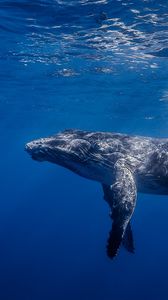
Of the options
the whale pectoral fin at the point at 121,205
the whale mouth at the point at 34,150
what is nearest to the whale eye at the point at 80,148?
the whale mouth at the point at 34,150

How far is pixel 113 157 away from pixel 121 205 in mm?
2299

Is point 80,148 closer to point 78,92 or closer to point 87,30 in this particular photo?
point 87,30

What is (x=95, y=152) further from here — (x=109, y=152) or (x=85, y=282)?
(x=85, y=282)

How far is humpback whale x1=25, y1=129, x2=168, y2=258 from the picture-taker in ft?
29.4

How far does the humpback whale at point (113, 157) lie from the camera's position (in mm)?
8953

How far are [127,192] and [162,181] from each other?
158cm

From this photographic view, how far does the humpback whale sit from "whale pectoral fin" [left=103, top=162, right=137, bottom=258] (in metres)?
0.03

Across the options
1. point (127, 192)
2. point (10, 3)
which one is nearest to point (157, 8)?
point (10, 3)

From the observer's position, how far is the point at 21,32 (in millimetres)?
18500

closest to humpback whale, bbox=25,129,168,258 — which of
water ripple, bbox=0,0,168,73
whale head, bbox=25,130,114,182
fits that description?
whale head, bbox=25,130,114,182

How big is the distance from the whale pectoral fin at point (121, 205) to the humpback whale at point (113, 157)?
1.2 inches

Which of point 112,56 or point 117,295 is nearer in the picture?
point 112,56

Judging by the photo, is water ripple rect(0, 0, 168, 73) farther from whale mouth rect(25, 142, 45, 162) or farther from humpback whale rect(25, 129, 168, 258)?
whale mouth rect(25, 142, 45, 162)

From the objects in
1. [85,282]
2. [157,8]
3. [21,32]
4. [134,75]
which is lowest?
[85,282]
